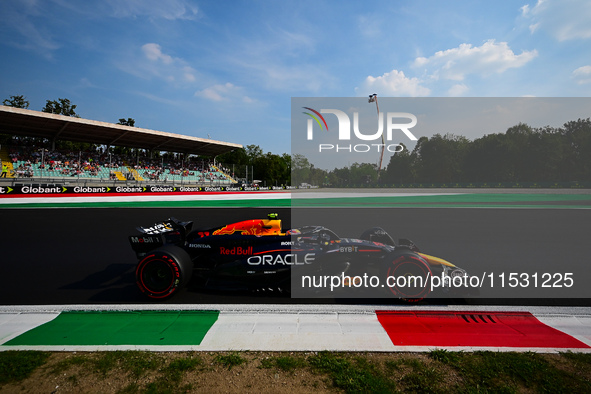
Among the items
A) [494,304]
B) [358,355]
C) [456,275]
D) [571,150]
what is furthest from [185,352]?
[571,150]

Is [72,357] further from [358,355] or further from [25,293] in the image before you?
[358,355]

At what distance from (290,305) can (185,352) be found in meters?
1.40

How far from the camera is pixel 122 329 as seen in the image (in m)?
3.12

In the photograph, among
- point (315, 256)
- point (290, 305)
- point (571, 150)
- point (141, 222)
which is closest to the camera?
point (290, 305)

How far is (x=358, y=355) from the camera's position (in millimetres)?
2682

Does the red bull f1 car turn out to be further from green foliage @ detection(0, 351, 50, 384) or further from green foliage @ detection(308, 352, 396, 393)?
green foliage @ detection(308, 352, 396, 393)

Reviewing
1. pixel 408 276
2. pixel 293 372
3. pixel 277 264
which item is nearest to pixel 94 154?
pixel 277 264

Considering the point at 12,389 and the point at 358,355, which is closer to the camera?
the point at 12,389

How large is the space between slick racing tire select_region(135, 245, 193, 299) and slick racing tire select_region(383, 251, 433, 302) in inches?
106

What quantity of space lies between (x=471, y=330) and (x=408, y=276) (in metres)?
0.86

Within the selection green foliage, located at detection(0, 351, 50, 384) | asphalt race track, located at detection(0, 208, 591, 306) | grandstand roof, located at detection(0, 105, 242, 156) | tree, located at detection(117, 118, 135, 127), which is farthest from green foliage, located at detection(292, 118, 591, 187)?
tree, located at detection(117, 118, 135, 127)

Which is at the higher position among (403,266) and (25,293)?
(403,266)

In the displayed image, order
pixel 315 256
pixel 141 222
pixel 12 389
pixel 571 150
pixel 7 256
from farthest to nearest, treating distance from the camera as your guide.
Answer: pixel 571 150
pixel 141 222
pixel 7 256
pixel 315 256
pixel 12 389

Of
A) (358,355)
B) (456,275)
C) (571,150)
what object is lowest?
(358,355)
